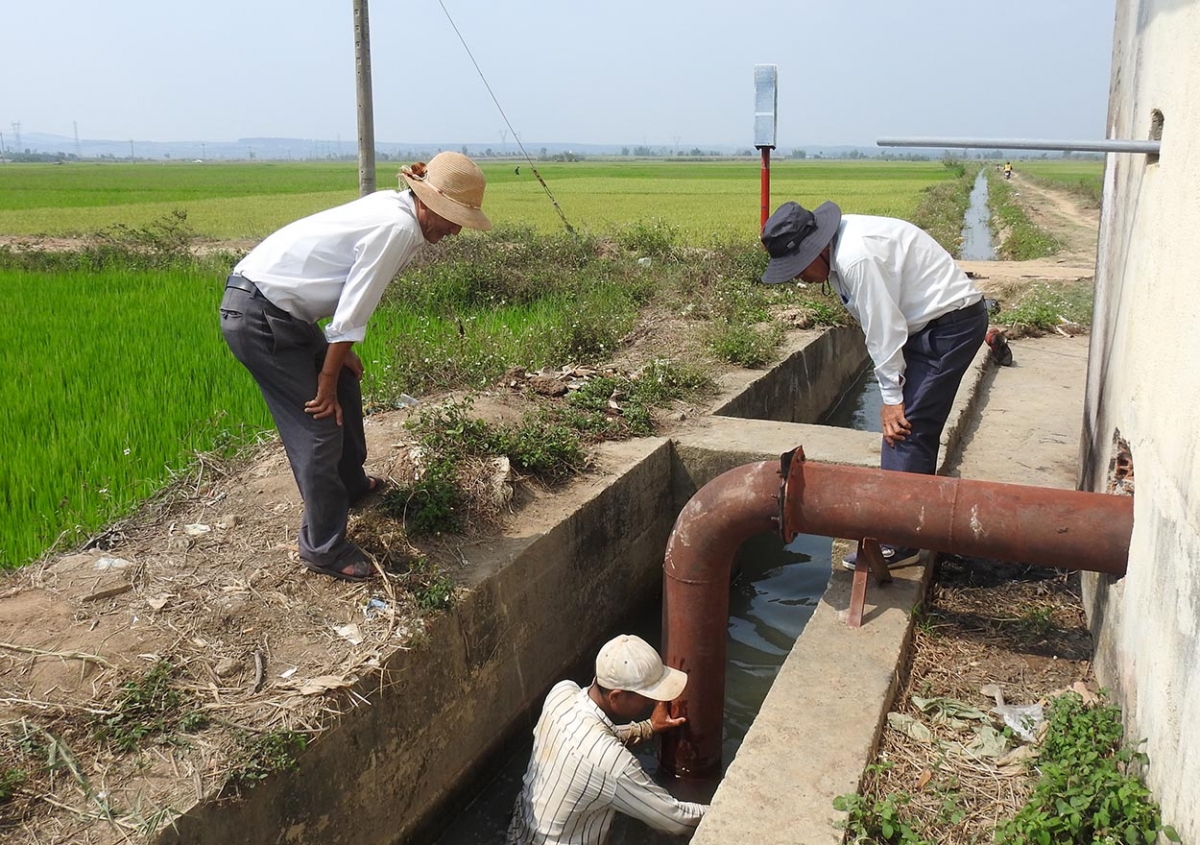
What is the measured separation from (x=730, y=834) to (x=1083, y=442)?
123 inches

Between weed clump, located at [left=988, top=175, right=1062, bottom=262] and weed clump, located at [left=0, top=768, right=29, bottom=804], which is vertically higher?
weed clump, located at [left=988, top=175, right=1062, bottom=262]

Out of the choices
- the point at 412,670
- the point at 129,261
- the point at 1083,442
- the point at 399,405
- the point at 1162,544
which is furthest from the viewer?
the point at 129,261

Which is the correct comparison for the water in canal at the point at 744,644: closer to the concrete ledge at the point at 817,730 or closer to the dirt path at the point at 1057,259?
the concrete ledge at the point at 817,730

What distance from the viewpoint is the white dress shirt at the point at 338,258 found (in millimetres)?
3129

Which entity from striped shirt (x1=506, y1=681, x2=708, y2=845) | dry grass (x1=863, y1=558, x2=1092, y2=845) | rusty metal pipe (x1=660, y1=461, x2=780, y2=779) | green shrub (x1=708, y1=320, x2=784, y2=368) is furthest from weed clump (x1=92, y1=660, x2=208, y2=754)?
green shrub (x1=708, y1=320, x2=784, y2=368)

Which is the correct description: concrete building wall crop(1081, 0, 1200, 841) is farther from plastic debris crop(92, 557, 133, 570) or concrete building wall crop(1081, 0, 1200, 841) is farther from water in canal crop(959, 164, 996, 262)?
water in canal crop(959, 164, 996, 262)

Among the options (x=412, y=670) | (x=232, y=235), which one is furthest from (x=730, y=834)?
(x=232, y=235)

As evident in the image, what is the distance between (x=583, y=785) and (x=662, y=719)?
622 mm

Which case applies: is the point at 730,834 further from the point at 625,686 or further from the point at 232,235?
the point at 232,235

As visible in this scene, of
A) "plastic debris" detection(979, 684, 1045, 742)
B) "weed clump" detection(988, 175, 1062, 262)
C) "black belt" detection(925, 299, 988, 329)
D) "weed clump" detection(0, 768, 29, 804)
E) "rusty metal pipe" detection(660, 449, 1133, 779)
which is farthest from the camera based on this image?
"weed clump" detection(988, 175, 1062, 262)

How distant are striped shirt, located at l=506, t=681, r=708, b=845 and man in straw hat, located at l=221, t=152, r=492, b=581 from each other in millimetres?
1153

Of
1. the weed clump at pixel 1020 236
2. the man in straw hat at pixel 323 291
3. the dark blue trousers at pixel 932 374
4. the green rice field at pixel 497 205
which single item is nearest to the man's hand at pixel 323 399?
the man in straw hat at pixel 323 291

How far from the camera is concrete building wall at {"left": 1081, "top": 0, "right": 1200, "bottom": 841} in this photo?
2123 mm

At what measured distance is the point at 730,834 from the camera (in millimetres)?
2461
